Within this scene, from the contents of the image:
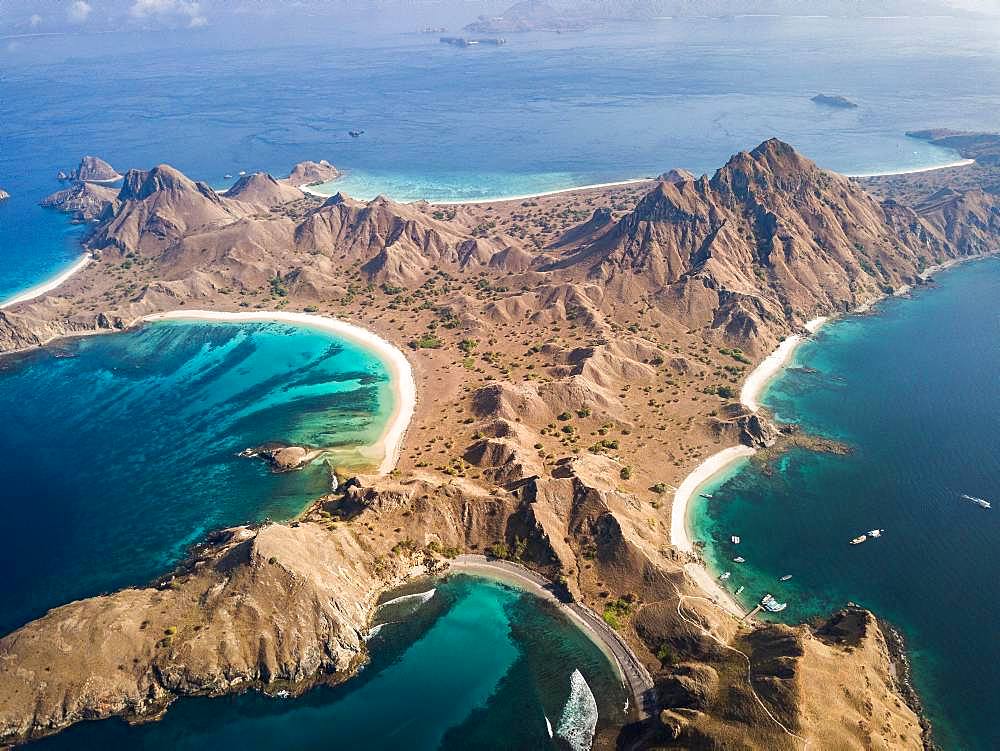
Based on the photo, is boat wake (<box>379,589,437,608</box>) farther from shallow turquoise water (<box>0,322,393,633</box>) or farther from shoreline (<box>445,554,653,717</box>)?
shallow turquoise water (<box>0,322,393,633</box>)

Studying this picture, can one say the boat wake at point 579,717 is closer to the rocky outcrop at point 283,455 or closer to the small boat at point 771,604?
the small boat at point 771,604

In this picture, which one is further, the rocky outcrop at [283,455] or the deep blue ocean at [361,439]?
the rocky outcrop at [283,455]

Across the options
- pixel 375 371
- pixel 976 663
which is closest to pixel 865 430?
pixel 976 663

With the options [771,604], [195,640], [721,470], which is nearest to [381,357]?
[721,470]

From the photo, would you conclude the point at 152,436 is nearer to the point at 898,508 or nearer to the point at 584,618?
the point at 584,618

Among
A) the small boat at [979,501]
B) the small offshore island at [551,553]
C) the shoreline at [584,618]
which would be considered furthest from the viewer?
the small boat at [979,501]

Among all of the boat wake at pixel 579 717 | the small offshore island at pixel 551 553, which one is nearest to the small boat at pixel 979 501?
the small offshore island at pixel 551 553

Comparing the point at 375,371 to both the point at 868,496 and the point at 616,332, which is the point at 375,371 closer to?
the point at 616,332
